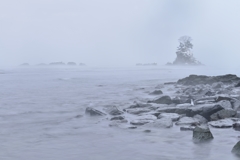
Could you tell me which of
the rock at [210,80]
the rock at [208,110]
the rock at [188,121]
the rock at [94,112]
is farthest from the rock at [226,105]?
the rock at [210,80]

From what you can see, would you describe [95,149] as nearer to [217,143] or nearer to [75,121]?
[217,143]

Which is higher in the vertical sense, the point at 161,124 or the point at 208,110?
the point at 208,110

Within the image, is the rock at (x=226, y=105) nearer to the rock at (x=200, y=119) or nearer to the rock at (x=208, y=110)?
the rock at (x=208, y=110)

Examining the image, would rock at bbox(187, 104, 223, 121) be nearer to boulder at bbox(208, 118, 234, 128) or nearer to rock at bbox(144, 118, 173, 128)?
boulder at bbox(208, 118, 234, 128)

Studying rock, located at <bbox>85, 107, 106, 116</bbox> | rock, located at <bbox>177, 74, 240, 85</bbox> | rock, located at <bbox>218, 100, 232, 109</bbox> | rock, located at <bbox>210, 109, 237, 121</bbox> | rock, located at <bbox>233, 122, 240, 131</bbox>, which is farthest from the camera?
rock, located at <bbox>177, 74, 240, 85</bbox>

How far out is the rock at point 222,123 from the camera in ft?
29.9

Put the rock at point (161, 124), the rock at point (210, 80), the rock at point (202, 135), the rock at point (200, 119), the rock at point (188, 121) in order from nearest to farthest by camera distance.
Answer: the rock at point (202, 135) < the rock at point (161, 124) < the rock at point (188, 121) < the rock at point (200, 119) < the rock at point (210, 80)

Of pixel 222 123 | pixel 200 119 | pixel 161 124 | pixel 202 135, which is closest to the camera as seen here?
pixel 202 135

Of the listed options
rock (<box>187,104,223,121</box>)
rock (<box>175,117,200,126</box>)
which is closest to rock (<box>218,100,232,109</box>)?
rock (<box>187,104,223,121</box>)

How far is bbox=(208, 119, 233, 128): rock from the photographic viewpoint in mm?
9113

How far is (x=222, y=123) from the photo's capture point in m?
9.30

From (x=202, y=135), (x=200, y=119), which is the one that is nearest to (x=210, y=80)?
(x=200, y=119)

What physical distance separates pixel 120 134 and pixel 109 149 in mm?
1395

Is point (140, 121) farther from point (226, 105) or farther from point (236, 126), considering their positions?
point (226, 105)
